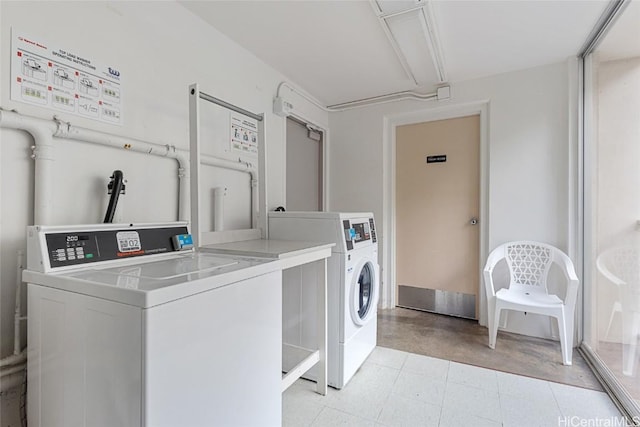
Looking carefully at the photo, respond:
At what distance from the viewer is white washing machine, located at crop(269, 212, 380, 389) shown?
183cm

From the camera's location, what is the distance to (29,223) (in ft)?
4.00

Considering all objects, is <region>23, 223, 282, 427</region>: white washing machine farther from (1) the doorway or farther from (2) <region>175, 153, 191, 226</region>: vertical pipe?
(1) the doorway

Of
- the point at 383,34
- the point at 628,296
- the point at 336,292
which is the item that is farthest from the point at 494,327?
the point at 383,34

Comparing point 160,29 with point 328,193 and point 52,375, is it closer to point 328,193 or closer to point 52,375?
point 52,375

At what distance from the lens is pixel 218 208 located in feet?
6.59

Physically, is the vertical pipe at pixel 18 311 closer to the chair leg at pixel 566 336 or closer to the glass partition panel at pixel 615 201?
the glass partition panel at pixel 615 201

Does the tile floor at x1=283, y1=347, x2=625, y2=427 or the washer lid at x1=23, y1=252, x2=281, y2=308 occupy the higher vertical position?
the washer lid at x1=23, y1=252, x2=281, y2=308

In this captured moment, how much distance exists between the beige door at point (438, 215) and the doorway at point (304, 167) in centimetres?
92

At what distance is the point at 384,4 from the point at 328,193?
211 cm

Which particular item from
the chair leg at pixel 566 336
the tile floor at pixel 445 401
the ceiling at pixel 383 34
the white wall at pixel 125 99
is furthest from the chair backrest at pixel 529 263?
the white wall at pixel 125 99

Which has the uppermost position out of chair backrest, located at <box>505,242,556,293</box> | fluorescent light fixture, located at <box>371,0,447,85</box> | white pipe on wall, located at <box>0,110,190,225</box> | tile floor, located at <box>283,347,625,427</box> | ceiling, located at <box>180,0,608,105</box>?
ceiling, located at <box>180,0,608,105</box>

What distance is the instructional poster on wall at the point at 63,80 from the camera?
120 cm

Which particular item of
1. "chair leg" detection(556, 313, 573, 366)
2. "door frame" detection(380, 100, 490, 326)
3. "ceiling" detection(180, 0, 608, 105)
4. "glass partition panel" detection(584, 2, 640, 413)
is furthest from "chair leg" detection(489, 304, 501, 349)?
"ceiling" detection(180, 0, 608, 105)

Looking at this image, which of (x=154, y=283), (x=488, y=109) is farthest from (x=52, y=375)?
(x=488, y=109)
